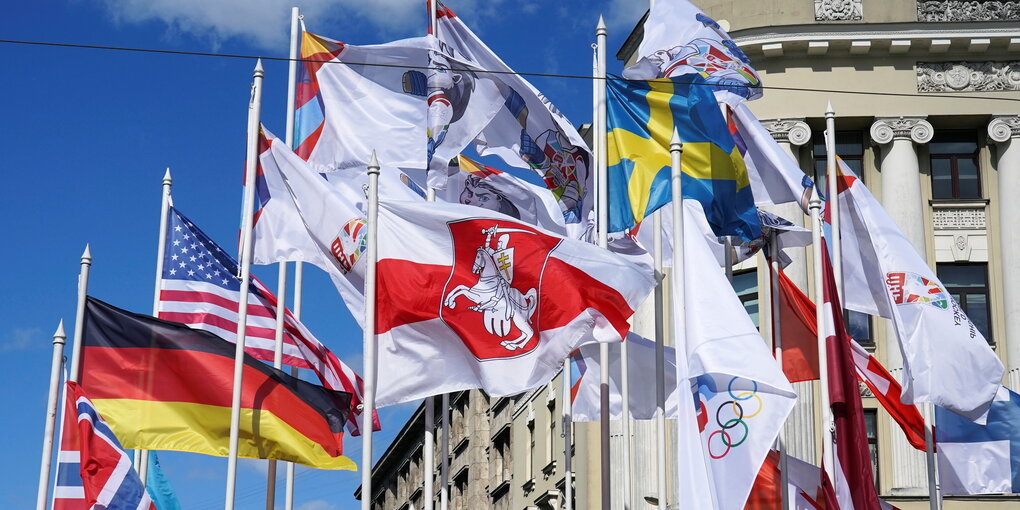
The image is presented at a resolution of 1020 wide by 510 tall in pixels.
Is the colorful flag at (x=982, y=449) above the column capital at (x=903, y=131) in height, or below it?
below

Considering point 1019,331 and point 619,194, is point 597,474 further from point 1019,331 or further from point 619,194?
point 619,194

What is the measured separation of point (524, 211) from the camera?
22.9 metres

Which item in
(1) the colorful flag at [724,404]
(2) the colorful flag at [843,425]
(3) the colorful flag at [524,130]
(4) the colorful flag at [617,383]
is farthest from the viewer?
(4) the colorful flag at [617,383]

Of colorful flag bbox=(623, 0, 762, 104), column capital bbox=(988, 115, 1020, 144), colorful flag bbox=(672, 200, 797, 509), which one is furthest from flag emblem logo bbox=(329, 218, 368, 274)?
column capital bbox=(988, 115, 1020, 144)

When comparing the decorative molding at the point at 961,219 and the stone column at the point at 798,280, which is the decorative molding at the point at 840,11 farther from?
the decorative molding at the point at 961,219

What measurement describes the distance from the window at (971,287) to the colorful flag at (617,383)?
1365 centimetres

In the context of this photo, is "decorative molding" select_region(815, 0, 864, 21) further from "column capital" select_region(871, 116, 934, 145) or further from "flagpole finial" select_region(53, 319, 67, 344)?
"flagpole finial" select_region(53, 319, 67, 344)

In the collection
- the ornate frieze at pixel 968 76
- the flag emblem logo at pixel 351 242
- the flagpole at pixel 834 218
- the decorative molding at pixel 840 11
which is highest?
A: the decorative molding at pixel 840 11

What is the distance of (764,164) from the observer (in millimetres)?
21297

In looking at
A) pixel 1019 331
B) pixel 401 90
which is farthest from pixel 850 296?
pixel 1019 331

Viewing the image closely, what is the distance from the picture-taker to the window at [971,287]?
3362 cm

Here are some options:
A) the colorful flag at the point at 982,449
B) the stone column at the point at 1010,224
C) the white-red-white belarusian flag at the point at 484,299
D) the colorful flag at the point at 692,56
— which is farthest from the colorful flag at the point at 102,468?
the stone column at the point at 1010,224

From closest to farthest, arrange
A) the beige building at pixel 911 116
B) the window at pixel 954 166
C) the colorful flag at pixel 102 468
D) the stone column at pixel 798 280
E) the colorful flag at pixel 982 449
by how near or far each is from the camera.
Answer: the colorful flag at pixel 102 468
the colorful flag at pixel 982 449
the stone column at pixel 798 280
the beige building at pixel 911 116
the window at pixel 954 166

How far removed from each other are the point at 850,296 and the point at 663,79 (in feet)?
14.6
